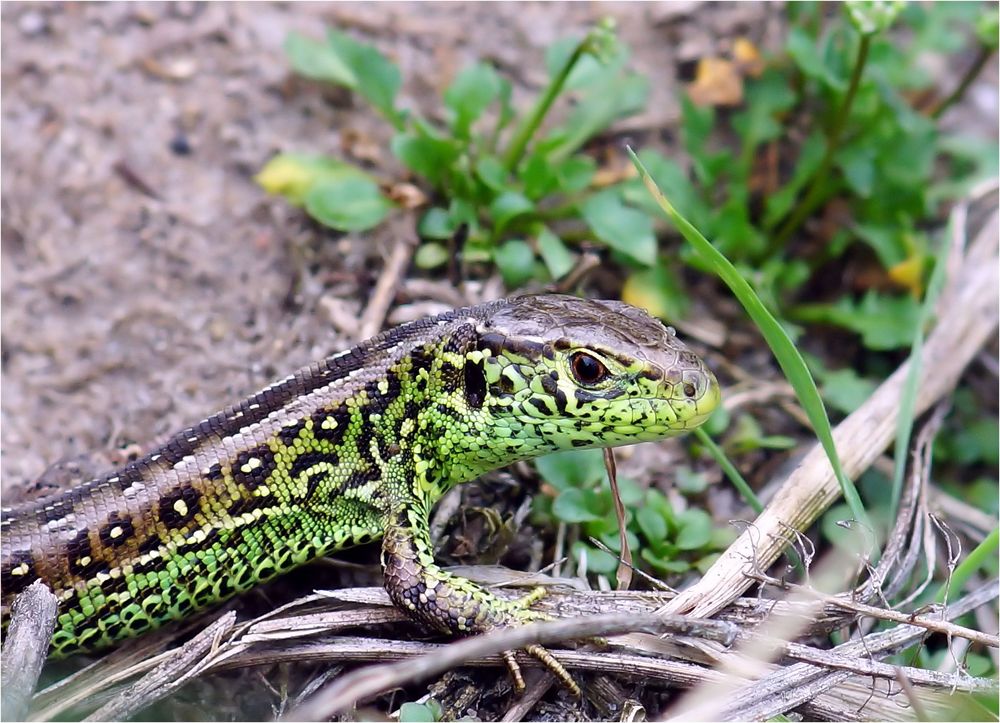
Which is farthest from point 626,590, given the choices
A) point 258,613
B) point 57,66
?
point 57,66

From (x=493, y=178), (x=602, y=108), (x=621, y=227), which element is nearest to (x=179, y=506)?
(x=493, y=178)

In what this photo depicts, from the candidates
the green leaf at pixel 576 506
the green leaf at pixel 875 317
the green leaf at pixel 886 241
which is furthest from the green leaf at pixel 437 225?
the green leaf at pixel 886 241

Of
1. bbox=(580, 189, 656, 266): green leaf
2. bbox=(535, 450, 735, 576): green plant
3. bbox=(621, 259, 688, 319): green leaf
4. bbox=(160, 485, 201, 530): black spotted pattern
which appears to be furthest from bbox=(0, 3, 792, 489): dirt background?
bbox=(535, 450, 735, 576): green plant

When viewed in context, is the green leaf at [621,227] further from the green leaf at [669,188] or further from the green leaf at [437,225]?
the green leaf at [437,225]

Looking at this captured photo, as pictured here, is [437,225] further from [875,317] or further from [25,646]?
[25,646]

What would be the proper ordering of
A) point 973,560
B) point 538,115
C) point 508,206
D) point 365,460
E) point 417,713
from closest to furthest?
point 417,713 → point 973,560 → point 365,460 → point 508,206 → point 538,115
